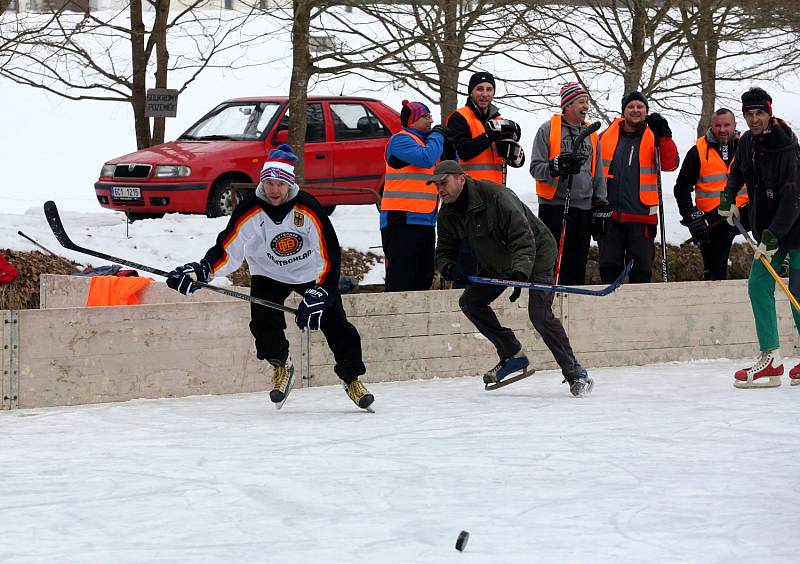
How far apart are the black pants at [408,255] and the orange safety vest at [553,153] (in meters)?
0.81

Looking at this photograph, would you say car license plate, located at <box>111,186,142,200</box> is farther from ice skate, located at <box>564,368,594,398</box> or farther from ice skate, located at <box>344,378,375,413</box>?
ice skate, located at <box>564,368,594,398</box>

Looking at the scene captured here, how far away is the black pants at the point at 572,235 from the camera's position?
836cm

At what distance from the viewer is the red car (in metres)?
12.1

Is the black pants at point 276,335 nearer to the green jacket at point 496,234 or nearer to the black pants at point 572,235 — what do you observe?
the green jacket at point 496,234

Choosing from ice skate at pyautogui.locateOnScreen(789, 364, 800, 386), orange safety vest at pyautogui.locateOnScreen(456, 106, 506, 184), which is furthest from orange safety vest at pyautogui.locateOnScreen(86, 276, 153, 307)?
ice skate at pyautogui.locateOnScreen(789, 364, 800, 386)

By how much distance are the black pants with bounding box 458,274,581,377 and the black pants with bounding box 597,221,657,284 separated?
1.32m

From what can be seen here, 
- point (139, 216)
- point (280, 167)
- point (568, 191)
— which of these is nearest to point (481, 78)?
point (568, 191)

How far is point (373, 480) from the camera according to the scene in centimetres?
491

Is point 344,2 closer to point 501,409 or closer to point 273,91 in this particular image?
point 501,409

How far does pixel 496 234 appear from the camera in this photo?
7020 mm

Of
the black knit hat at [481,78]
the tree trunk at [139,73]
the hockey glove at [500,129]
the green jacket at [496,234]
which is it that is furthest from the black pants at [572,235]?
the tree trunk at [139,73]

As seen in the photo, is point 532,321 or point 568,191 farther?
point 568,191

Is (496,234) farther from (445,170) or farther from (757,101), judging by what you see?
(757,101)

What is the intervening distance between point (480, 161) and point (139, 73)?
677cm
